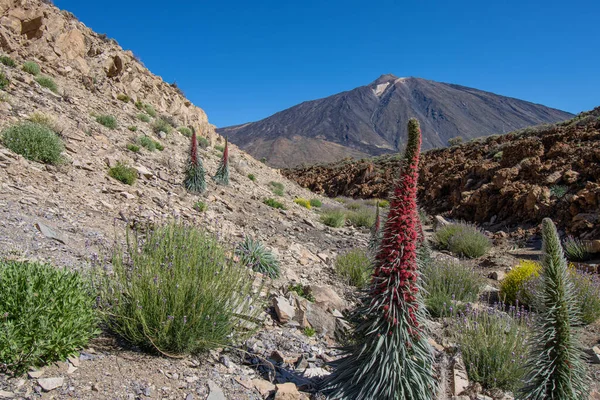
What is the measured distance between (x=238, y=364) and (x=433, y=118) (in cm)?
16655

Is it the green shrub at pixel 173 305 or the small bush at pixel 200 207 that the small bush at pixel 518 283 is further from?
the small bush at pixel 200 207

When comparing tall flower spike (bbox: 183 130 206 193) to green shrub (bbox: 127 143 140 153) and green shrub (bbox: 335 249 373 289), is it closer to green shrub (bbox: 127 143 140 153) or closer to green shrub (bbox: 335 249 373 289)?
green shrub (bbox: 127 143 140 153)

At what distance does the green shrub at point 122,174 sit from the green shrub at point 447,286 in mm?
5448

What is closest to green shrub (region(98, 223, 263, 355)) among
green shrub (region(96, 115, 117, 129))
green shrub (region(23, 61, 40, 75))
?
green shrub (region(96, 115, 117, 129))

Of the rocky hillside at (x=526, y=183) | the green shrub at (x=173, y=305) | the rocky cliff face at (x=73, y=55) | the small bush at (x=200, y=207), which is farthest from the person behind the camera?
the rocky cliff face at (x=73, y=55)

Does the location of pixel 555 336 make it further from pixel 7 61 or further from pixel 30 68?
pixel 30 68

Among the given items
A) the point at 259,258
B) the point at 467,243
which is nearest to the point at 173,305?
the point at 259,258

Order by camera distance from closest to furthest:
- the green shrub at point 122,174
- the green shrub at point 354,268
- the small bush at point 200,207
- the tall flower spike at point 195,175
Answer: the green shrub at point 354,268, the green shrub at point 122,174, the small bush at point 200,207, the tall flower spike at point 195,175

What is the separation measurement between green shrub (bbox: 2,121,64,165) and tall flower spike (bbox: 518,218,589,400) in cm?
683

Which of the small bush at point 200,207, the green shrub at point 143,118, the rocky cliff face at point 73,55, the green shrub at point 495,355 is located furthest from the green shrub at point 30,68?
the green shrub at point 495,355

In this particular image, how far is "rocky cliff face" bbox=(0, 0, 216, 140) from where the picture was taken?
10984 millimetres

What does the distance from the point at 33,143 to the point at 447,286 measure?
688 centimetres

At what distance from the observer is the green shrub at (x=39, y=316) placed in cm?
190

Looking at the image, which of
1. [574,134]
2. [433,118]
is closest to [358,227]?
[574,134]
